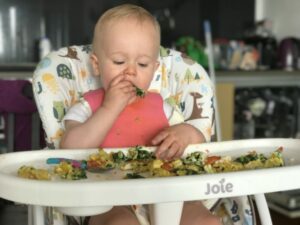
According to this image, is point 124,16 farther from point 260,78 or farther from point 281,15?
point 281,15

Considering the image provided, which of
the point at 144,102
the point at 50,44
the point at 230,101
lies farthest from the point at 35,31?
the point at 144,102

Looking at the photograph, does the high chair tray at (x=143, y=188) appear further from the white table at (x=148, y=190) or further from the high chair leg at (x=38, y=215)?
the high chair leg at (x=38, y=215)

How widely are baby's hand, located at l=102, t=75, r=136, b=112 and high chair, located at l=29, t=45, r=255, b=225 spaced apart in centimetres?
19

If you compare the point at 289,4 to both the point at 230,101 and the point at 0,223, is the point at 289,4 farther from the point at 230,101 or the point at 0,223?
the point at 0,223

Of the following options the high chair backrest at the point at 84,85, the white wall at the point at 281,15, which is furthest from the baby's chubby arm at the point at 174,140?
the white wall at the point at 281,15

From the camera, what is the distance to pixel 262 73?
316 cm

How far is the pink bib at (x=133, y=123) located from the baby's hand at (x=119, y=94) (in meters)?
0.09

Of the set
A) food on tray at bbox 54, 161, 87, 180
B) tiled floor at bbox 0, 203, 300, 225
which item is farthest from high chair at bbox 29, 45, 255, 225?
tiled floor at bbox 0, 203, 300, 225

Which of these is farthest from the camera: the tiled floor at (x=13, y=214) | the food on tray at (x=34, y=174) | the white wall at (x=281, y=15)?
the white wall at (x=281, y=15)

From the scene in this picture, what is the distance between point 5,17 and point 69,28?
0.37 meters

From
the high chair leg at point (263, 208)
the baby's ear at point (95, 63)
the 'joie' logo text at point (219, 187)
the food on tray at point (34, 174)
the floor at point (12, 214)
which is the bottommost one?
the floor at point (12, 214)

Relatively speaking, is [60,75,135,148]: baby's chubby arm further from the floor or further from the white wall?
the white wall

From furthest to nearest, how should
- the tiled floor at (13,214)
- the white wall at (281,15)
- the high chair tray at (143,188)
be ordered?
the white wall at (281,15) < the tiled floor at (13,214) < the high chair tray at (143,188)

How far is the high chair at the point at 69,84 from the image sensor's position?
129cm
